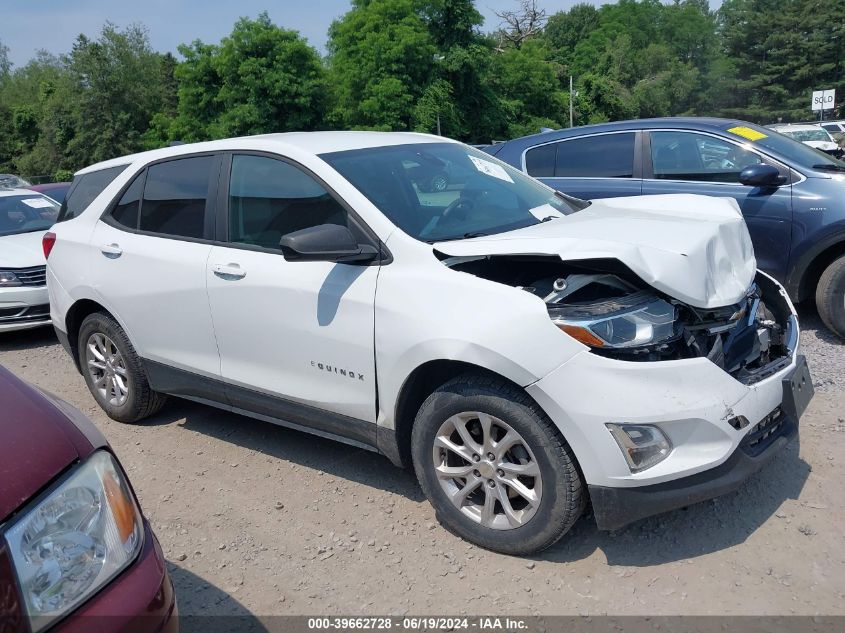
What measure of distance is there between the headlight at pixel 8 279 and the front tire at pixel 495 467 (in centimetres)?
571

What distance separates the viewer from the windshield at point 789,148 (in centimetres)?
560

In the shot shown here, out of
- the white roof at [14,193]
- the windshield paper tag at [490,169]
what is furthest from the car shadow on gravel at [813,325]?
the white roof at [14,193]

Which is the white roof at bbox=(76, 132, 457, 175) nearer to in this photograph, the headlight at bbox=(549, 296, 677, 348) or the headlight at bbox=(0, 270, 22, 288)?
the headlight at bbox=(549, 296, 677, 348)

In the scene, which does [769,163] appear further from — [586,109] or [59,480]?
[586,109]

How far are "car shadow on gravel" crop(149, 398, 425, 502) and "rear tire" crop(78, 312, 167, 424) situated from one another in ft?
0.72

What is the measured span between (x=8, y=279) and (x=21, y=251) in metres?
0.48

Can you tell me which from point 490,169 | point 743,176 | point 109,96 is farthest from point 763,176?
point 109,96

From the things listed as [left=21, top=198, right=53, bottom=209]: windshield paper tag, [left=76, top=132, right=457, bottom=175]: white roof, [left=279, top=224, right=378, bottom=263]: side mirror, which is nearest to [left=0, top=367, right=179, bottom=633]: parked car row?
[left=279, top=224, right=378, bottom=263]: side mirror

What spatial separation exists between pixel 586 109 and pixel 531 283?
56.7 meters

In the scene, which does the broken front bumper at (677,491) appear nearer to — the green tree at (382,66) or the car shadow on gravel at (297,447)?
the car shadow on gravel at (297,447)

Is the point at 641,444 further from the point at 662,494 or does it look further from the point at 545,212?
the point at 545,212

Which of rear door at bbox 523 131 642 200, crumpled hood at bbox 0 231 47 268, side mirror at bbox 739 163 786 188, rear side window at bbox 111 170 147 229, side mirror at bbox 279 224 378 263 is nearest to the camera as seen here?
side mirror at bbox 279 224 378 263

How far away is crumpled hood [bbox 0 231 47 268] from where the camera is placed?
7.35 meters

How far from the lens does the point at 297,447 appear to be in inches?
171
